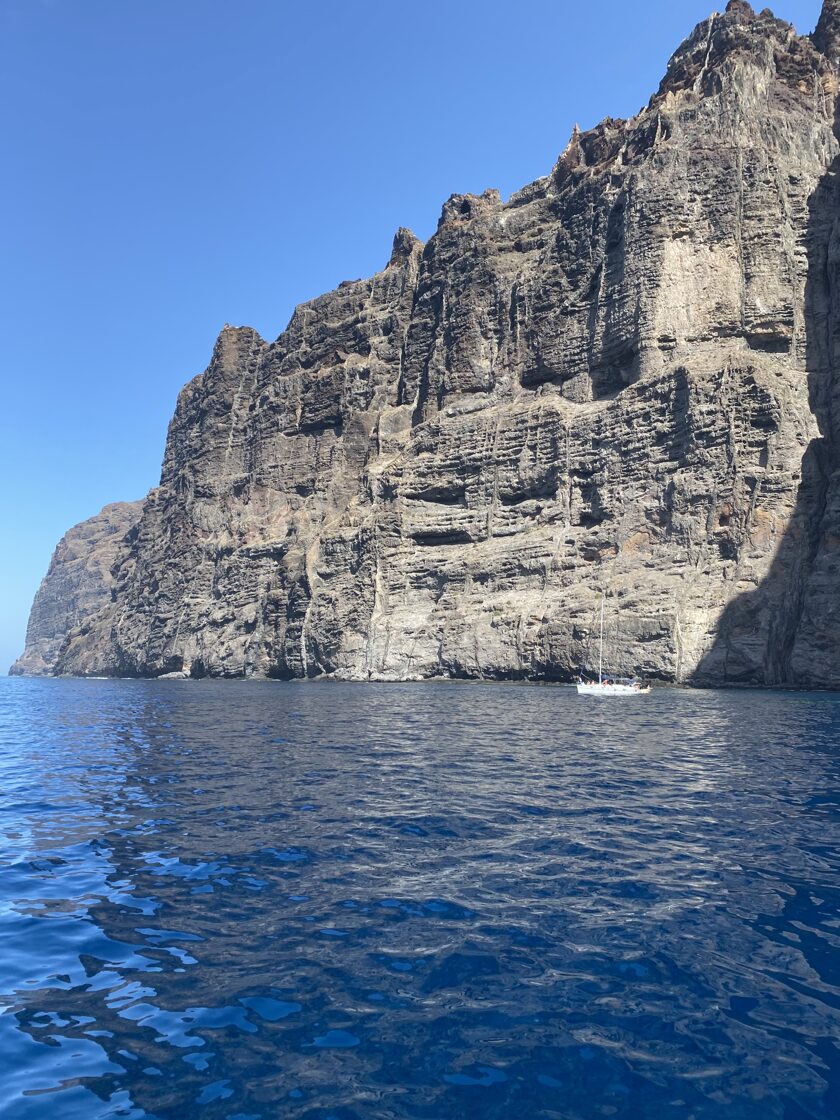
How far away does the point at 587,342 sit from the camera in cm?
8294

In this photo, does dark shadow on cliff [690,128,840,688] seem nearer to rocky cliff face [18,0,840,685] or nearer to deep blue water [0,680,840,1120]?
rocky cliff face [18,0,840,685]

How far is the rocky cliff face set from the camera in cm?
6272

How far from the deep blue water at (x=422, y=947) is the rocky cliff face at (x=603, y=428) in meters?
45.8

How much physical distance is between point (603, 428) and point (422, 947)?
230 ft

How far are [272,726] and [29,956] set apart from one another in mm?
26514

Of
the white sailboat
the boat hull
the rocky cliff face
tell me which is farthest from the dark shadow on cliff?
the boat hull

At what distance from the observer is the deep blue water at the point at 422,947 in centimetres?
607

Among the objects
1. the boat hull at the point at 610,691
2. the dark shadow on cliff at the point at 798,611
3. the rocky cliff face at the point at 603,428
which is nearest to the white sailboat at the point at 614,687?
the boat hull at the point at 610,691

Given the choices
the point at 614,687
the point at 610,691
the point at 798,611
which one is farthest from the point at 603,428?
the point at 610,691

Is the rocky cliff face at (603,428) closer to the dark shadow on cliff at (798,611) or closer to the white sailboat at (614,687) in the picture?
the dark shadow on cliff at (798,611)

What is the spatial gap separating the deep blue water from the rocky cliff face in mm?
45757

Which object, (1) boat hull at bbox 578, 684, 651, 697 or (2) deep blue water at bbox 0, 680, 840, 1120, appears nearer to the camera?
(2) deep blue water at bbox 0, 680, 840, 1120

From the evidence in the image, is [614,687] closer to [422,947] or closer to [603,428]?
[603,428]

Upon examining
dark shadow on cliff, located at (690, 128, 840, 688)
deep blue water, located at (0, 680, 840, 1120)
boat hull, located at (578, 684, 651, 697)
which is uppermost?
dark shadow on cliff, located at (690, 128, 840, 688)
